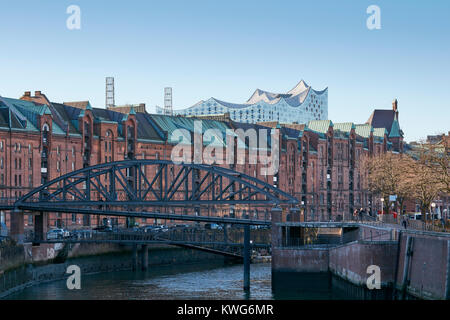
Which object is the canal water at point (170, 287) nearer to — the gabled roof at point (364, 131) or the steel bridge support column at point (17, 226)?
the steel bridge support column at point (17, 226)

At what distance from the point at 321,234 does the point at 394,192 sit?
3224cm

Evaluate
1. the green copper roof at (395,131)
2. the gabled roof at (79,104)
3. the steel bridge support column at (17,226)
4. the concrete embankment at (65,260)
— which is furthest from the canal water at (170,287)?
the green copper roof at (395,131)

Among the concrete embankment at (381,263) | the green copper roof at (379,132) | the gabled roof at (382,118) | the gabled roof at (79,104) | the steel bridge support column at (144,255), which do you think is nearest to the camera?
the concrete embankment at (381,263)

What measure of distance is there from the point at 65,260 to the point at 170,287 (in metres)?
13.6

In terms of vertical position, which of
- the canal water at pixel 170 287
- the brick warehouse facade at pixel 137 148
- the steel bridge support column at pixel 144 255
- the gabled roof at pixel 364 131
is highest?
the gabled roof at pixel 364 131

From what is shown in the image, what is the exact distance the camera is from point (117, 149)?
372ft

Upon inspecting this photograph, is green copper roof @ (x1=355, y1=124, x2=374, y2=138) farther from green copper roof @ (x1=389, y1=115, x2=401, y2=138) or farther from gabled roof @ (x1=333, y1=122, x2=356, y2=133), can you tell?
green copper roof @ (x1=389, y1=115, x2=401, y2=138)

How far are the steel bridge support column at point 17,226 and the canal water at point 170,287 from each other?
192 inches

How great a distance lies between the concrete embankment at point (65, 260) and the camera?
7206cm

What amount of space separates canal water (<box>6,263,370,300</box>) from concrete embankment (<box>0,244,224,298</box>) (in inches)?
45.8

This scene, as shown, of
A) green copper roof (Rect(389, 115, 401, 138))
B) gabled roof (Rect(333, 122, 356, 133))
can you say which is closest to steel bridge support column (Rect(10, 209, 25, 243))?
gabled roof (Rect(333, 122, 356, 133))

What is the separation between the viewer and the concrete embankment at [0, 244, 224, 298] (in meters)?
72.1
